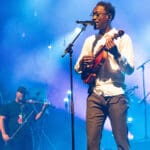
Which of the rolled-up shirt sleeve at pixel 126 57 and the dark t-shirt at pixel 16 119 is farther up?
the rolled-up shirt sleeve at pixel 126 57

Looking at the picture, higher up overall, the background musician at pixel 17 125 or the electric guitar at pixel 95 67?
the electric guitar at pixel 95 67

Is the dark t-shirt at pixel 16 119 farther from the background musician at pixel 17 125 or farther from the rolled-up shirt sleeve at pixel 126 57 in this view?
the rolled-up shirt sleeve at pixel 126 57

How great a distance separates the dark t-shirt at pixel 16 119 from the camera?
28.8ft

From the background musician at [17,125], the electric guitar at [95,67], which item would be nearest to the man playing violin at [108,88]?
the electric guitar at [95,67]

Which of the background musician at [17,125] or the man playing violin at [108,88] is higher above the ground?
the man playing violin at [108,88]

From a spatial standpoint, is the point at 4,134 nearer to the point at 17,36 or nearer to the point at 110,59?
the point at 110,59

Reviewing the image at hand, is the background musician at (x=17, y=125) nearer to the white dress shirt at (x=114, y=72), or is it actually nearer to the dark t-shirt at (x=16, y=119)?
the dark t-shirt at (x=16, y=119)

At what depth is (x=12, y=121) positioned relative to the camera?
348 inches

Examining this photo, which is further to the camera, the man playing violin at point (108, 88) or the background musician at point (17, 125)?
the background musician at point (17, 125)

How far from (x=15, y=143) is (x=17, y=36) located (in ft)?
19.7

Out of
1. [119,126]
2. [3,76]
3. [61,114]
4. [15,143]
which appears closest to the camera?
[119,126]

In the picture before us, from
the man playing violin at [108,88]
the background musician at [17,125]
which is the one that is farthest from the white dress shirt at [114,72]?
the background musician at [17,125]

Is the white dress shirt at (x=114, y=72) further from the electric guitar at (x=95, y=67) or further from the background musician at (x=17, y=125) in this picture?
the background musician at (x=17, y=125)

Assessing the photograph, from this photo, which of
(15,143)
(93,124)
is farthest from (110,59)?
(15,143)
